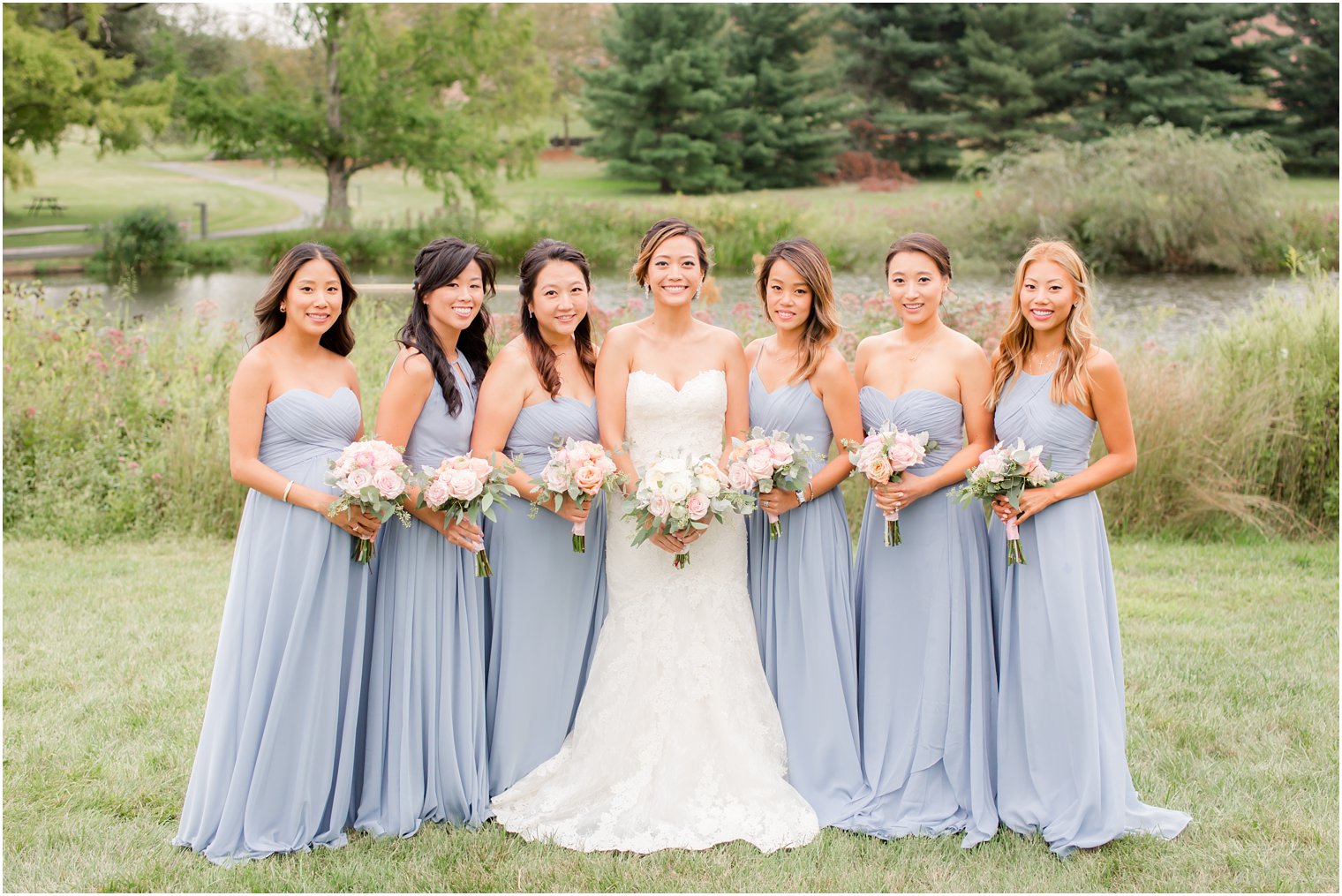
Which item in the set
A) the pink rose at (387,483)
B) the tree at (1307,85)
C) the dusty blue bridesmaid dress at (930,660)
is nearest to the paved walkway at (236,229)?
the pink rose at (387,483)

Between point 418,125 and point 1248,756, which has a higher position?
point 418,125

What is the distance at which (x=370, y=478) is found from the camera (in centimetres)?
436

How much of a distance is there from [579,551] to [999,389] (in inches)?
75.6

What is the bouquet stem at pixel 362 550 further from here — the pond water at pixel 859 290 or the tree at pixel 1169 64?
the tree at pixel 1169 64

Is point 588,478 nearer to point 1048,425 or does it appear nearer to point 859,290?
point 1048,425

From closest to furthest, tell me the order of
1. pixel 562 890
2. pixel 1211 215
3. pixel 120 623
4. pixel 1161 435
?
pixel 562 890
pixel 120 623
pixel 1161 435
pixel 1211 215

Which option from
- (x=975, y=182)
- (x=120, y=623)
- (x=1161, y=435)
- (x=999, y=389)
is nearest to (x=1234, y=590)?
(x=1161, y=435)

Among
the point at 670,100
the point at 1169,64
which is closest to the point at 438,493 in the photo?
the point at 670,100

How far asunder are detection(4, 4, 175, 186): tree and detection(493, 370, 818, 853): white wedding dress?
28.6 m

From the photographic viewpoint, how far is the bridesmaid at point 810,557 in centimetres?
498

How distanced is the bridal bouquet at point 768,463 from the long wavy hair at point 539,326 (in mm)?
810

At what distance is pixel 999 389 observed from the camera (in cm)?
494

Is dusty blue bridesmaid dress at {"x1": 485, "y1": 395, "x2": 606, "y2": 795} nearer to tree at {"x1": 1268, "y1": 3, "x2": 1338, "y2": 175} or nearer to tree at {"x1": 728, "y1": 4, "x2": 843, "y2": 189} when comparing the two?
tree at {"x1": 728, "y1": 4, "x2": 843, "y2": 189}

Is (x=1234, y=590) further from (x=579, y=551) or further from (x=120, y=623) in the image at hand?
(x=120, y=623)
